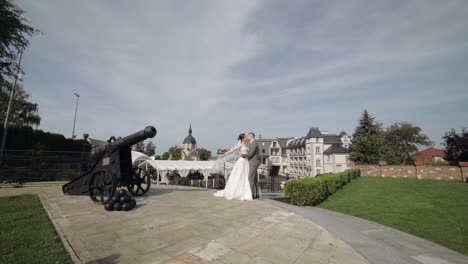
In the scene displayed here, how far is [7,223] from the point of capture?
4.39m

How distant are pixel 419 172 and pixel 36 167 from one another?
102 ft

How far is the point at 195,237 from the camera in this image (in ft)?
12.5

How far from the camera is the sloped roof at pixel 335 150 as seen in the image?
45.3 m

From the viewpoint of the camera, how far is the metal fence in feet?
42.2

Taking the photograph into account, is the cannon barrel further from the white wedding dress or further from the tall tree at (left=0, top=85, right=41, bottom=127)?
the tall tree at (left=0, top=85, right=41, bottom=127)

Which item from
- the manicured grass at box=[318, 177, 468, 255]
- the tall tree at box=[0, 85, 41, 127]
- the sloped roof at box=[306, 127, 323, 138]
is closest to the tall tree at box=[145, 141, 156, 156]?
the tall tree at box=[0, 85, 41, 127]

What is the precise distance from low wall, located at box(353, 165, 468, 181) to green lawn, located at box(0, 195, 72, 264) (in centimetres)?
2476

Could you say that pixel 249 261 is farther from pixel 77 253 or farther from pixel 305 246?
pixel 77 253

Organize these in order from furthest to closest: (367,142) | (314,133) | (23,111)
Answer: (314,133)
(367,142)
(23,111)

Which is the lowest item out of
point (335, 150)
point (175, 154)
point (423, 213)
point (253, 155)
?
point (423, 213)

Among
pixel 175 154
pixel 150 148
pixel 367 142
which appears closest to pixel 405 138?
pixel 367 142

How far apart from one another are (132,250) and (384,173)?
2558 cm

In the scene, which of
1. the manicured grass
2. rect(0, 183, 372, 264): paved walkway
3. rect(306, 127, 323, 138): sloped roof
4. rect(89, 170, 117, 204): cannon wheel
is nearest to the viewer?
rect(0, 183, 372, 264): paved walkway

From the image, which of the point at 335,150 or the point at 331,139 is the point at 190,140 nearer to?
the point at 331,139
